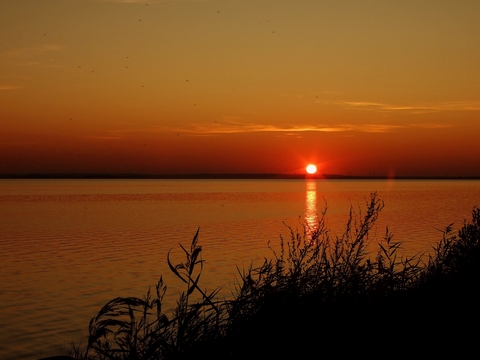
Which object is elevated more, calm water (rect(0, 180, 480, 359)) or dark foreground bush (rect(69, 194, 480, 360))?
dark foreground bush (rect(69, 194, 480, 360))

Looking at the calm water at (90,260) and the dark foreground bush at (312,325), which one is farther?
the calm water at (90,260)

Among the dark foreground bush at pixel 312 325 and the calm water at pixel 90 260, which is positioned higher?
the dark foreground bush at pixel 312 325

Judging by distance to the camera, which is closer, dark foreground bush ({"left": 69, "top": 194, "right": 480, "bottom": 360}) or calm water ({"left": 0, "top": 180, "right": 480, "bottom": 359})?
dark foreground bush ({"left": 69, "top": 194, "right": 480, "bottom": 360})

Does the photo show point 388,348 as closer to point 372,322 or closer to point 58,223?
point 372,322

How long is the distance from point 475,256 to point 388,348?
5.93 m

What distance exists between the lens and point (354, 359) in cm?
691

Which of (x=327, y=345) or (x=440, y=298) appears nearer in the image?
(x=327, y=345)

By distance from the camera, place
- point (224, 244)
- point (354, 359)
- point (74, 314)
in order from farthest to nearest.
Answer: point (224, 244) < point (74, 314) < point (354, 359)

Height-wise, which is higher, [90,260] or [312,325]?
[312,325]

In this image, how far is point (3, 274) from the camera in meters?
22.3

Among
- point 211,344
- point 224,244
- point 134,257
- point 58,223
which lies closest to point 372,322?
point 211,344

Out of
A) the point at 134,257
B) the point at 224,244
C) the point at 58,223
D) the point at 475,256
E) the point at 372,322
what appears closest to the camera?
the point at 372,322

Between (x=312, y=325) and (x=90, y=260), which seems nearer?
(x=312, y=325)

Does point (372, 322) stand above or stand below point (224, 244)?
above
